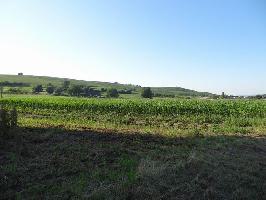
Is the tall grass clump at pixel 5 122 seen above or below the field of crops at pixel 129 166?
above

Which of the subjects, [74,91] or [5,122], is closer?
[5,122]

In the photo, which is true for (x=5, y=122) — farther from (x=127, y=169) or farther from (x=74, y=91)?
(x=74, y=91)

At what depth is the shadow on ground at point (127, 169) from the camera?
940cm

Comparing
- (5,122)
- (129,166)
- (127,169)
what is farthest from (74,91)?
(127,169)

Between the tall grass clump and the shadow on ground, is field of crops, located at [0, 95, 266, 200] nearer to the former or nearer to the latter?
the shadow on ground

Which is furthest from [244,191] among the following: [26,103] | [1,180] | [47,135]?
[26,103]

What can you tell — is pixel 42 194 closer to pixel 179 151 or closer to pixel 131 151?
pixel 131 151

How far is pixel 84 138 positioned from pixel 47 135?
1.70 meters

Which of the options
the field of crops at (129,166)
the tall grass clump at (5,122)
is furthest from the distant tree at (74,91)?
the tall grass clump at (5,122)

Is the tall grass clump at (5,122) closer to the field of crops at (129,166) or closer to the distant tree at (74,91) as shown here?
the field of crops at (129,166)

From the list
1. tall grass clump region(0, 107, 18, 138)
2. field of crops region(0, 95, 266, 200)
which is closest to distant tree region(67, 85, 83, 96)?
field of crops region(0, 95, 266, 200)

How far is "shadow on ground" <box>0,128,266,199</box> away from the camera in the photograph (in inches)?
370

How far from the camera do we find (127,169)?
11336mm

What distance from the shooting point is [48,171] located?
36.3 feet
